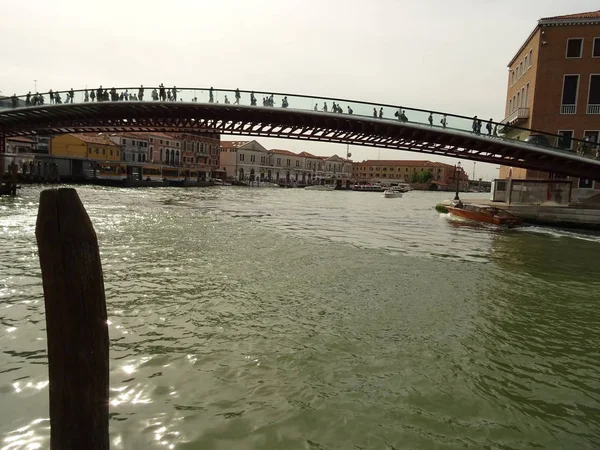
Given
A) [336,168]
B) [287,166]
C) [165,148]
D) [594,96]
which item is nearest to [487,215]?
[594,96]

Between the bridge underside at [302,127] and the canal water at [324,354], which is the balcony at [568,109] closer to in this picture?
the bridge underside at [302,127]

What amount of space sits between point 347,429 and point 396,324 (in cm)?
308

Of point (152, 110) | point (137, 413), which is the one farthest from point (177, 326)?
point (152, 110)

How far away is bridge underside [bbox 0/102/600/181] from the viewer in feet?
78.6

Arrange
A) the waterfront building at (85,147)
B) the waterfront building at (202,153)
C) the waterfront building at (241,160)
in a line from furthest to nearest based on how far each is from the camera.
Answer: the waterfront building at (241,160)
the waterfront building at (202,153)
the waterfront building at (85,147)

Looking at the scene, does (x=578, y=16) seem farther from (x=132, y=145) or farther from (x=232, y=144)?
(x=232, y=144)

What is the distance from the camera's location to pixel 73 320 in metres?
2.21

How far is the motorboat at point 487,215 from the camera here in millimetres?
22172

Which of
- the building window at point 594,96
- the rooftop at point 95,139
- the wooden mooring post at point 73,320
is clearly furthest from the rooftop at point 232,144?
the wooden mooring post at point 73,320

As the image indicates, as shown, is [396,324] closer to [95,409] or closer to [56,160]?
[95,409]

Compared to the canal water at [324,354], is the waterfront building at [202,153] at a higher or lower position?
higher

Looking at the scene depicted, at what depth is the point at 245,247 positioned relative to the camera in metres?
13.8

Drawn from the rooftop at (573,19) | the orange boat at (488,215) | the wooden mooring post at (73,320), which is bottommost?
the orange boat at (488,215)

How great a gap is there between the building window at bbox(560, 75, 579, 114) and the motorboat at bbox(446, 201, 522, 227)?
9.72 metres
